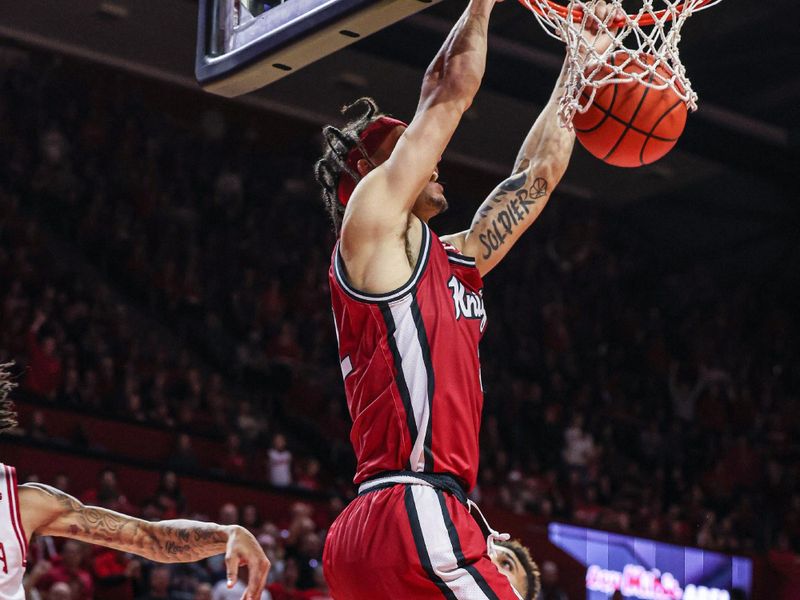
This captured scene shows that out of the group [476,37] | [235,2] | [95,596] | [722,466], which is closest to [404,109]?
[722,466]

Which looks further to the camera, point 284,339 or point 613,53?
point 284,339

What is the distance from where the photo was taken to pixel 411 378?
271 centimetres

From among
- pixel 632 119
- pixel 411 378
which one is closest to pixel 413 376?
pixel 411 378

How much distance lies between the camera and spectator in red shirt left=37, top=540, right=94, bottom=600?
24.3 feet

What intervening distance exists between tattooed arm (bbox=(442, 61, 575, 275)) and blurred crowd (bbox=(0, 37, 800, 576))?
7.24 m

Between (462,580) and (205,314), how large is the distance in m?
10.7

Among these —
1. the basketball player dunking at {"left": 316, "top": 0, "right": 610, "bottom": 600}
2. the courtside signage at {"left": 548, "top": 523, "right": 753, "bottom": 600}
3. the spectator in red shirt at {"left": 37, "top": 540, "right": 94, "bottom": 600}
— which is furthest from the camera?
the courtside signage at {"left": 548, "top": 523, "right": 753, "bottom": 600}

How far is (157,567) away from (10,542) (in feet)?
16.6

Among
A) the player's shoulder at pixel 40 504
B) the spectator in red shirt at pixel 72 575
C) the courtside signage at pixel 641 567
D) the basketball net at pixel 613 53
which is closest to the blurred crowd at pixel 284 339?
the courtside signage at pixel 641 567

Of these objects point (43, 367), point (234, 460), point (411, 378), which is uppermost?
point (411, 378)

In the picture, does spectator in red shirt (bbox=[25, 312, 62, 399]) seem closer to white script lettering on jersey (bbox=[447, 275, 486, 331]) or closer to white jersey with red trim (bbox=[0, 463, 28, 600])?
white jersey with red trim (bbox=[0, 463, 28, 600])

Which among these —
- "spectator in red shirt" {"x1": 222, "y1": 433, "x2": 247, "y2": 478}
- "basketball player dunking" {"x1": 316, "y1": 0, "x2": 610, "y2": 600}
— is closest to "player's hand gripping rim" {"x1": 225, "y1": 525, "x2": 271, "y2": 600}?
"basketball player dunking" {"x1": 316, "y1": 0, "x2": 610, "y2": 600}

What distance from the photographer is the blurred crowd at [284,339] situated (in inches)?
450

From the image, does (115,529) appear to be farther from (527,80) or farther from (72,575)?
(527,80)
